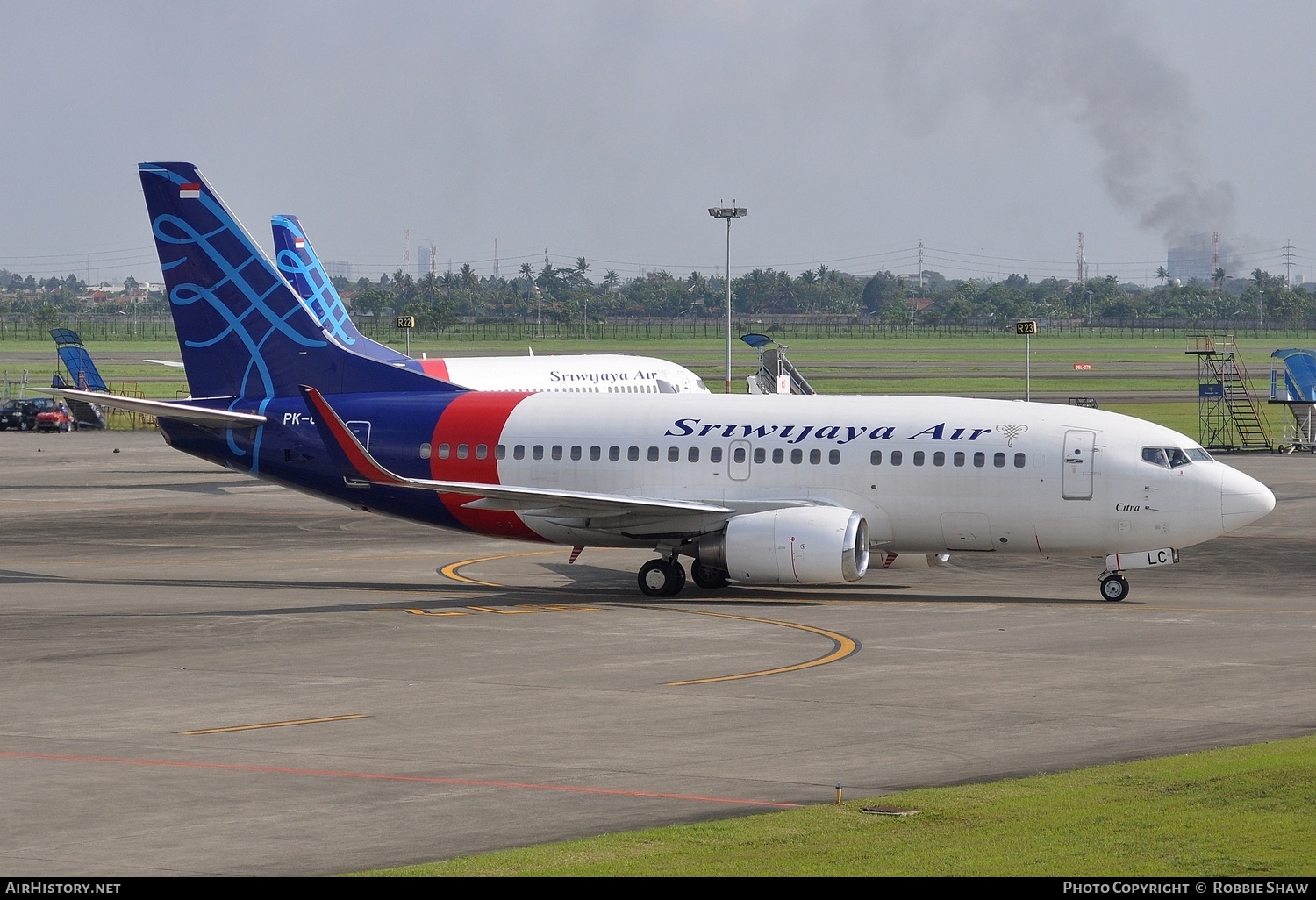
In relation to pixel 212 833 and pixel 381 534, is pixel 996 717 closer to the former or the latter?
pixel 212 833

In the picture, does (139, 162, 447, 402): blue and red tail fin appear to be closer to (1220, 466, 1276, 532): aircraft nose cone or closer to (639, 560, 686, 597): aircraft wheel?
(639, 560, 686, 597): aircraft wheel

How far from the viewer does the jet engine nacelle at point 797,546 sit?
35.9 m

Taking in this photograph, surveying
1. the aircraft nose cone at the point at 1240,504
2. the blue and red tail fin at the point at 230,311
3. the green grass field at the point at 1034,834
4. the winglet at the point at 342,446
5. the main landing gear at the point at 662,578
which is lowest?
the main landing gear at the point at 662,578

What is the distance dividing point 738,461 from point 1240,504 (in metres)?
11.4

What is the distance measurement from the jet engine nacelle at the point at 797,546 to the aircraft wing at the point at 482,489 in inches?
48.5

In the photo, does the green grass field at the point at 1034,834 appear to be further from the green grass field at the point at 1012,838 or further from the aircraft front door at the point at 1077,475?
the aircraft front door at the point at 1077,475

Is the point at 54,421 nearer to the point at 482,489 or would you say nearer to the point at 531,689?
the point at 482,489

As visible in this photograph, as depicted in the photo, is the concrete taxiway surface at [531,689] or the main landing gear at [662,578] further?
the main landing gear at [662,578]

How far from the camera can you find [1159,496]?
3641cm

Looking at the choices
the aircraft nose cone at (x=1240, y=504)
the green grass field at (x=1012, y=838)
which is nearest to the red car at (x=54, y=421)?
the aircraft nose cone at (x=1240, y=504)

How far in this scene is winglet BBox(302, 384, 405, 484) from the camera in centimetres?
3653

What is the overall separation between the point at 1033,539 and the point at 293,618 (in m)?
16.6

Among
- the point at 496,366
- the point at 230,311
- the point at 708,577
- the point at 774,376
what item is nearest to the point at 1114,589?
the point at 708,577

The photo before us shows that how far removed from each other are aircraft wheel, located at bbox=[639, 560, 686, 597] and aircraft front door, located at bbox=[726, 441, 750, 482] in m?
2.53
